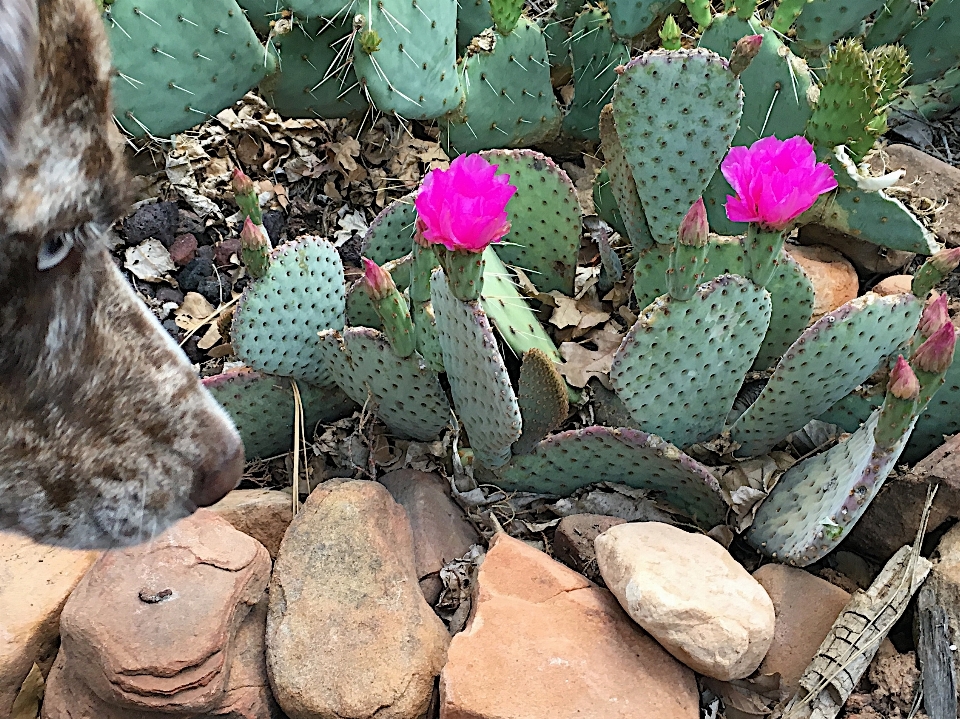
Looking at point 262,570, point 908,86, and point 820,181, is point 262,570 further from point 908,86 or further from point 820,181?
point 908,86

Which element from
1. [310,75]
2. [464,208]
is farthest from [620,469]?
[310,75]

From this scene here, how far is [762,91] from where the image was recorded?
106 inches

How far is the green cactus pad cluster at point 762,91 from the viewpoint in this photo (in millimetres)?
2590

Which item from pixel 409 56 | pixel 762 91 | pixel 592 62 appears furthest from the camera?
pixel 592 62

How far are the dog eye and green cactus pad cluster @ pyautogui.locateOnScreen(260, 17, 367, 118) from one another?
1.83 meters

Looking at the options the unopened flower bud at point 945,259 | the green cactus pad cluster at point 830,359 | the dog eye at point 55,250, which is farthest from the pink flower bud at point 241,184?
the unopened flower bud at point 945,259

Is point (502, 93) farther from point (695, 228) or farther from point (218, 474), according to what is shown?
point (218, 474)

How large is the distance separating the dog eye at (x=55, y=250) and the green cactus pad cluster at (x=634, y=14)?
7.96 ft

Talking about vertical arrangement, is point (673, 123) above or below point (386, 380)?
above

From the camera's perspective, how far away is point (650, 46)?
3576 millimetres

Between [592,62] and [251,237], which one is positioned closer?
[251,237]

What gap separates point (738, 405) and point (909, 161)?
5.06ft

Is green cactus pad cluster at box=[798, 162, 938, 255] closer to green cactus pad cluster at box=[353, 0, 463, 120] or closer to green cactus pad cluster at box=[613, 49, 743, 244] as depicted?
green cactus pad cluster at box=[613, 49, 743, 244]

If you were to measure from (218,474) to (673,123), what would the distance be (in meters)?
1.52
